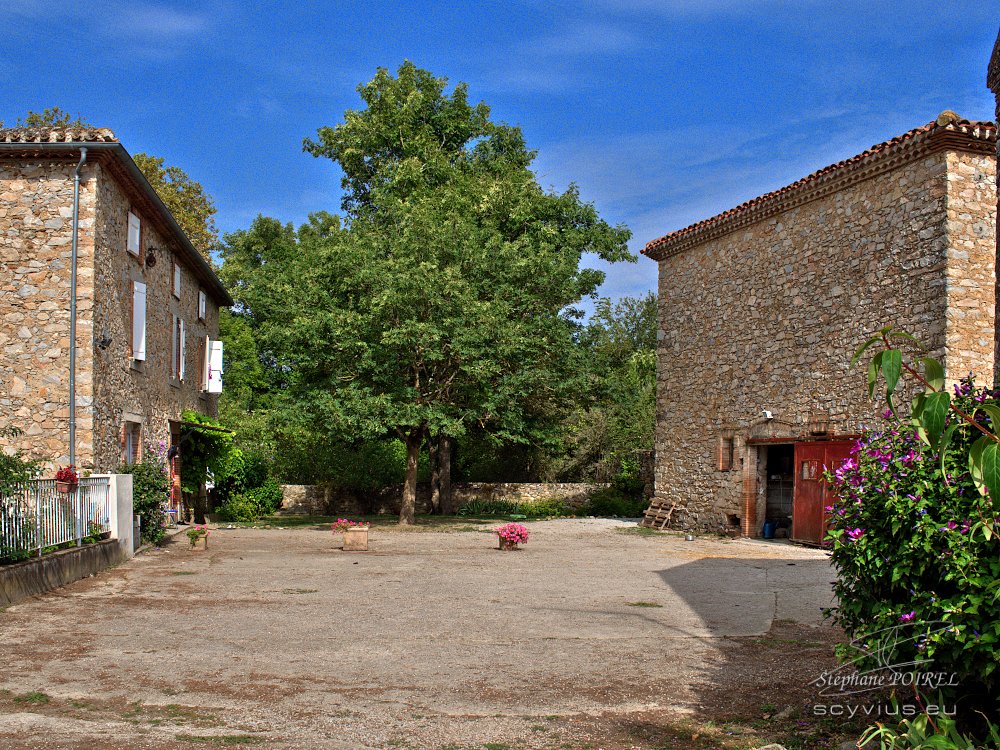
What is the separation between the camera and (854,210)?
1617 centimetres

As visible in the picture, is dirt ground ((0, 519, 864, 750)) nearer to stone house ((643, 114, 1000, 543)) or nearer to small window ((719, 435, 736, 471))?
stone house ((643, 114, 1000, 543))

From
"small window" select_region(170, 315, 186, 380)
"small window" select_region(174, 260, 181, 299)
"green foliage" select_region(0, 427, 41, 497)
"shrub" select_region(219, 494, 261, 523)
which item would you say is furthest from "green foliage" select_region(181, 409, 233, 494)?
"green foliage" select_region(0, 427, 41, 497)

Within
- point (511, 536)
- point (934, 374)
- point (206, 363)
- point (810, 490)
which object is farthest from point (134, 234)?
point (934, 374)

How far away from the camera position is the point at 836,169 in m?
16.3

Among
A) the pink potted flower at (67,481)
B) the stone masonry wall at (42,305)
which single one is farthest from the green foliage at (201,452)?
the pink potted flower at (67,481)

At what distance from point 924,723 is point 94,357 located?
1326 centimetres

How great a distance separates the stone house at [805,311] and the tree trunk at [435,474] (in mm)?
8745

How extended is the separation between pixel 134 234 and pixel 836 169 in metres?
13.2

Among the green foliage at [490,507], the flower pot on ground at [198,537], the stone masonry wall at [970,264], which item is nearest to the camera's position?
the stone masonry wall at [970,264]

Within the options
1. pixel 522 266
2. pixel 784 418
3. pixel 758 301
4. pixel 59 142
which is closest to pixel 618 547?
pixel 784 418

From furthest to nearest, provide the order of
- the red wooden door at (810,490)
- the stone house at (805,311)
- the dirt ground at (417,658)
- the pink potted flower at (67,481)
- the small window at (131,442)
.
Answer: the red wooden door at (810,490)
the small window at (131,442)
the stone house at (805,311)
the pink potted flower at (67,481)
the dirt ground at (417,658)

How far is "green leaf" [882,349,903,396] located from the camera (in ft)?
8.25

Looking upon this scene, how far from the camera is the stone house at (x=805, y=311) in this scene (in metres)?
14.1

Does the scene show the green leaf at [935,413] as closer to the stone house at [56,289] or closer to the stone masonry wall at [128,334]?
the stone house at [56,289]
